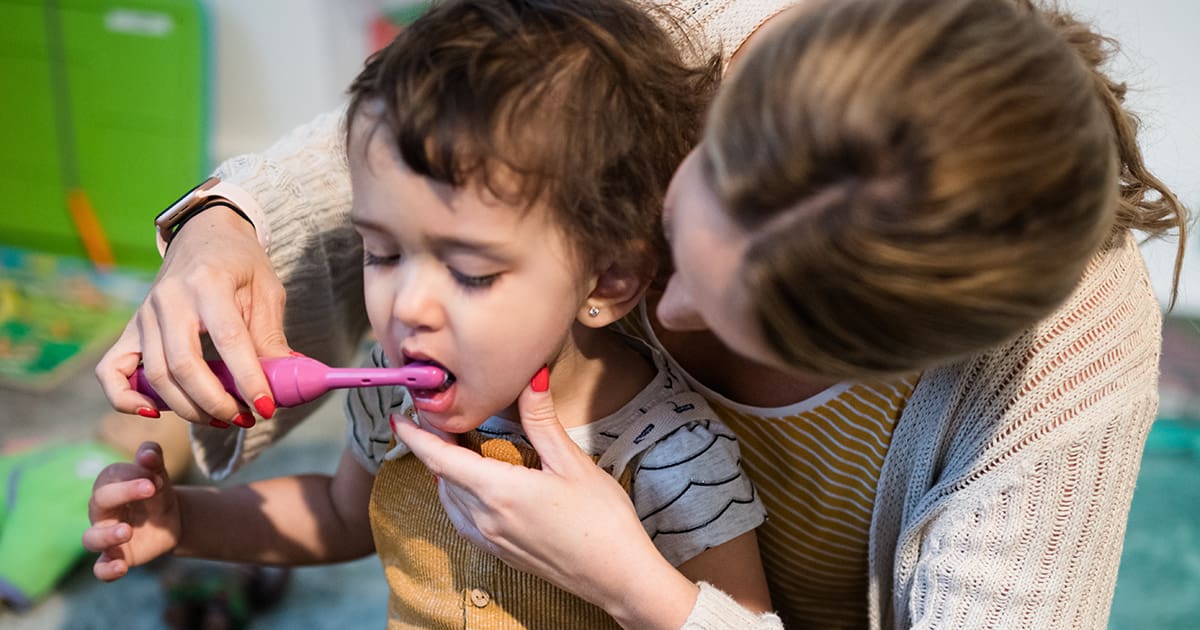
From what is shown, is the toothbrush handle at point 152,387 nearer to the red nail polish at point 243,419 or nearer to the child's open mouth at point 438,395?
the red nail polish at point 243,419

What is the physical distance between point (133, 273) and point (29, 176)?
31 cm

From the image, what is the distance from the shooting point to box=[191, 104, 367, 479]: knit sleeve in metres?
0.97

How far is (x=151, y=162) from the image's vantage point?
2197mm

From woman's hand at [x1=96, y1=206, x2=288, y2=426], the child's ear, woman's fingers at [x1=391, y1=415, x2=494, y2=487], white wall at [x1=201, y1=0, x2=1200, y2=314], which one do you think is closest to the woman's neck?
the child's ear

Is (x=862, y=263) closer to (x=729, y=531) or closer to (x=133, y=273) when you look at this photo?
(x=729, y=531)

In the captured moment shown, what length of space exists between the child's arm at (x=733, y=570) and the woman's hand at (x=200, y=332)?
0.35 metres

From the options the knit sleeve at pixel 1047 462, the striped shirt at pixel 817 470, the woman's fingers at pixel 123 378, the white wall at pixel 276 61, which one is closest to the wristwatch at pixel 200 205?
the woman's fingers at pixel 123 378

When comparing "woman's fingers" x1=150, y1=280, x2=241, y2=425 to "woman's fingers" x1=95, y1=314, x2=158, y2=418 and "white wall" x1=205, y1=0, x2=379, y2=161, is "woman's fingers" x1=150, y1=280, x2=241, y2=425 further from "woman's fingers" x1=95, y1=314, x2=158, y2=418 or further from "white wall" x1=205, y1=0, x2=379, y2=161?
"white wall" x1=205, y1=0, x2=379, y2=161

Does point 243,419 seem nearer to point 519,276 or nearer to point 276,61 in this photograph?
point 519,276

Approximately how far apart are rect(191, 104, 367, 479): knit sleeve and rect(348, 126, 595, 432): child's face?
291mm

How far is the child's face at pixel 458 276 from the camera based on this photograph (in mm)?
660

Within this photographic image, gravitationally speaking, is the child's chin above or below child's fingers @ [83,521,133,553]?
above

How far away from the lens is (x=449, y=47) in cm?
68

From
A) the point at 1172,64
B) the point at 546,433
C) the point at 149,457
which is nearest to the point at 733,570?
the point at 546,433
